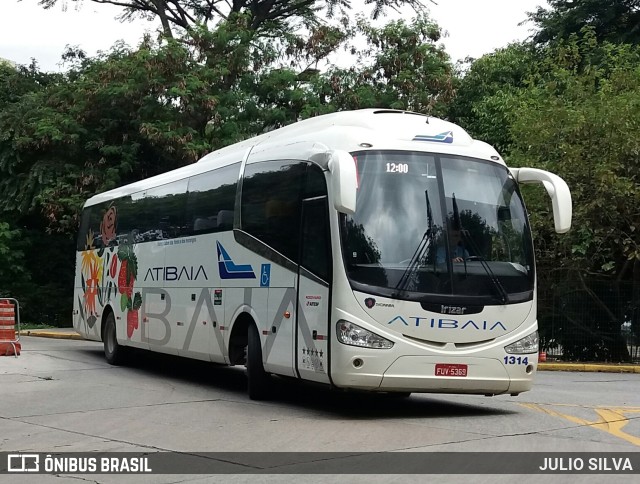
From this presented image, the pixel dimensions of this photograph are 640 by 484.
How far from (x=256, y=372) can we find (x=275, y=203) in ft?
7.64

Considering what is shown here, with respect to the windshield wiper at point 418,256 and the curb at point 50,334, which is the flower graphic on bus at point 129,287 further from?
the curb at point 50,334

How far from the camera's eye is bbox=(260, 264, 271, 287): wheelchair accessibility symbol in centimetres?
1326

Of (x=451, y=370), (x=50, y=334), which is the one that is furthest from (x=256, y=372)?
(x=50, y=334)

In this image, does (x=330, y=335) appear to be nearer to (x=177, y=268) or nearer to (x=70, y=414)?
(x=70, y=414)

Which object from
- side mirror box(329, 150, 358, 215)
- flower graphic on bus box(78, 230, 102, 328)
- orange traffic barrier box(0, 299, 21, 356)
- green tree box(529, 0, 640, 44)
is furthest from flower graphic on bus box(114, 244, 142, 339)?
green tree box(529, 0, 640, 44)

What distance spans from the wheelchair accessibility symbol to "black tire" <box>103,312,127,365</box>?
24.4 feet

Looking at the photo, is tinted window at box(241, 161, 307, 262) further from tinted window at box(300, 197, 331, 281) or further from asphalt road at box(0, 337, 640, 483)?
asphalt road at box(0, 337, 640, 483)

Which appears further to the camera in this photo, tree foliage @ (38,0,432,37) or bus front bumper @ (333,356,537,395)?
tree foliage @ (38,0,432,37)

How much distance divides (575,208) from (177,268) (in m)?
10.3

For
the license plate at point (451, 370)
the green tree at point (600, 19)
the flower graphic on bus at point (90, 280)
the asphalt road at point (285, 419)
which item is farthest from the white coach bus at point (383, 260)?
the green tree at point (600, 19)

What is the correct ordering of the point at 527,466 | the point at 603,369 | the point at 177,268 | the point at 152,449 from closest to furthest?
1. the point at 527,466
2. the point at 152,449
3. the point at 177,268
4. the point at 603,369

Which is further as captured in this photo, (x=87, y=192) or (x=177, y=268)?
(x=87, y=192)

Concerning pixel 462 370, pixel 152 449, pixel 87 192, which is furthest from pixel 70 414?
pixel 87 192

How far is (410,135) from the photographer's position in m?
12.3
